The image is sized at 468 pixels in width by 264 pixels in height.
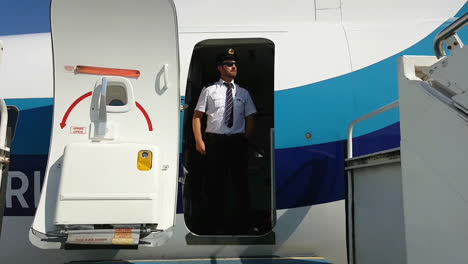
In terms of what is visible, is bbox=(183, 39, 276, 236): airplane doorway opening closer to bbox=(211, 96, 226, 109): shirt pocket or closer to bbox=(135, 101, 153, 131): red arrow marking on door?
bbox=(211, 96, 226, 109): shirt pocket

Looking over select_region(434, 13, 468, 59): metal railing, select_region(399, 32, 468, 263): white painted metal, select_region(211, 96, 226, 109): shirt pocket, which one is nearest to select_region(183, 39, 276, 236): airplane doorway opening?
select_region(211, 96, 226, 109): shirt pocket

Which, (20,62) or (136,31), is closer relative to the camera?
(136,31)

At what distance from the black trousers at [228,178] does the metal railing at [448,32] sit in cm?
208

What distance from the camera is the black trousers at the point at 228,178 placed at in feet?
12.5

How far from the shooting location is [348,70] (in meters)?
3.62

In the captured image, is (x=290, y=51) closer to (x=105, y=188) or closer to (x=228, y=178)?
(x=228, y=178)

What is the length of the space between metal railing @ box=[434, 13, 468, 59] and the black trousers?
2.08 m

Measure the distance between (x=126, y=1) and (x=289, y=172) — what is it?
6.15ft

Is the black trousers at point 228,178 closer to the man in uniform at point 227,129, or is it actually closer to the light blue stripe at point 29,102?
the man in uniform at point 227,129

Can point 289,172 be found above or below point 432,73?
below

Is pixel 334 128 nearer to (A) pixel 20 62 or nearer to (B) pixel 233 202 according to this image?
(B) pixel 233 202

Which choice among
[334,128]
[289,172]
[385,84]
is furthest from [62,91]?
[385,84]

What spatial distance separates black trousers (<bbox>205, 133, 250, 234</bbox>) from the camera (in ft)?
12.5

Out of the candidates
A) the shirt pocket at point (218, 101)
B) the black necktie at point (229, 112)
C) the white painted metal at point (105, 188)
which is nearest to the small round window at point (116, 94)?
the white painted metal at point (105, 188)
